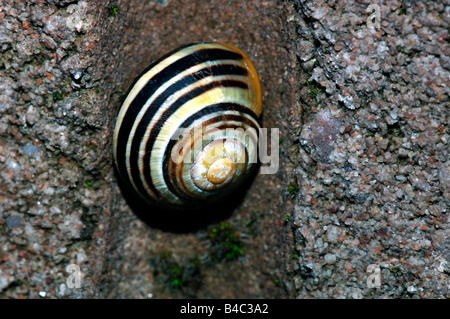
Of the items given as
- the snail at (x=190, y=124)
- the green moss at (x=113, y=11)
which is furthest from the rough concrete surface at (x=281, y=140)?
the snail at (x=190, y=124)

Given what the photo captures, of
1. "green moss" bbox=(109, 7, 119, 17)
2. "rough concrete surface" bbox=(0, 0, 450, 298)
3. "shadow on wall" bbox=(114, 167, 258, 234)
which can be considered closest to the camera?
"rough concrete surface" bbox=(0, 0, 450, 298)

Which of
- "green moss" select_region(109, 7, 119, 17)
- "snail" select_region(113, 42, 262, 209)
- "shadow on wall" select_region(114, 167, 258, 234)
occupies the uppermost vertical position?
"green moss" select_region(109, 7, 119, 17)

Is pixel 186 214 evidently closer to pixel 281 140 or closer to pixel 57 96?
pixel 281 140

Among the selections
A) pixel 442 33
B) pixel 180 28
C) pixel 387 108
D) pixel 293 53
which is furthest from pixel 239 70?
pixel 442 33

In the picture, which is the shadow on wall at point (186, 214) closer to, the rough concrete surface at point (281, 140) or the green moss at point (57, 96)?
the rough concrete surface at point (281, 140)

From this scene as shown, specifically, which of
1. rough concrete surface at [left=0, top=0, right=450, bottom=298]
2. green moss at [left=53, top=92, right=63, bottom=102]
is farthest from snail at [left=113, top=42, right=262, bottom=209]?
green moss at [left=53, top=92, right=63, bottom=102]

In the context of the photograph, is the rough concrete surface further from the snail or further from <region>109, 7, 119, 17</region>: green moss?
the snail

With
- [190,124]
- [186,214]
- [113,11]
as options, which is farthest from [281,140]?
[113,11]
